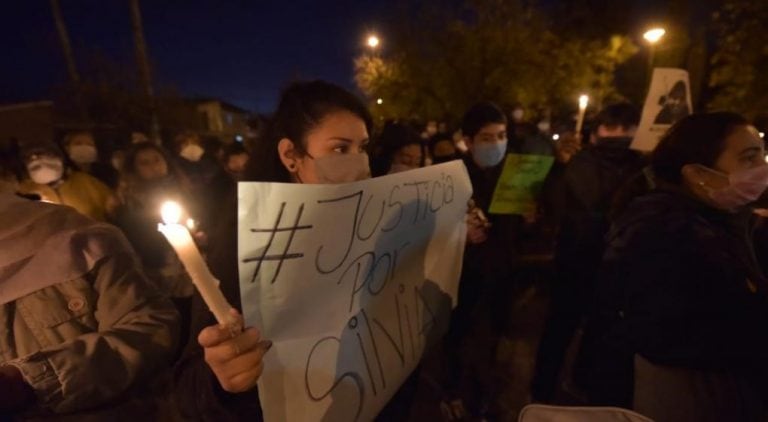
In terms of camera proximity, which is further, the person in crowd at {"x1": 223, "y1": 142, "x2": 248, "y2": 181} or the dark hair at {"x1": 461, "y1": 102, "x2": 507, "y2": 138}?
the person in crowd at {"x1": 223, "y1": 142, "x2": 248, "y2": 181}

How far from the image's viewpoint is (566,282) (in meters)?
3.37

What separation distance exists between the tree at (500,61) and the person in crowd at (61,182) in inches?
624

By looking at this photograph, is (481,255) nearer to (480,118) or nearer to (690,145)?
(480,118)

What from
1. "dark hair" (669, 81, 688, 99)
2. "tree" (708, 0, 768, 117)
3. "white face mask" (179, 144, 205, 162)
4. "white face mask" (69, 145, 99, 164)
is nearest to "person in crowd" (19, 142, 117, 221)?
"white face mask" (69, 145, 99, 164)

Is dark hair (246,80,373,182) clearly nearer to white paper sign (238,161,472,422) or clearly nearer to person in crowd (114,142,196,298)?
white paper sign (238,161,472,422)

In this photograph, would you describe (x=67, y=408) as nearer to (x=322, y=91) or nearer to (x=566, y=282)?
(x=322, y=91)

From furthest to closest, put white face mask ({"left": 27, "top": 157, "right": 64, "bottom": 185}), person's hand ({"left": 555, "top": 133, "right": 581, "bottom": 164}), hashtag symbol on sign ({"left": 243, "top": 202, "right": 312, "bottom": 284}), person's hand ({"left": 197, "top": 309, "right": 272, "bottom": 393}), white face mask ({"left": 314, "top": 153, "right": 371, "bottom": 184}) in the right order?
white face mask ({"left": 27, "top": 157, "right": 64, "bottom": 185}), person's hand ({"left": 555, "top": 133, "right": 581, "bottom": 164}), white face mask ({"left": 314, "top": 153, "right": 371, "bottom": 184}), hashtag symbol on sign ({"left": 243, "top": 202, "right": 312, "bottom": 284}), person's hand ({"left": 197, "top": 309, "right": 272, "bottom": 393})

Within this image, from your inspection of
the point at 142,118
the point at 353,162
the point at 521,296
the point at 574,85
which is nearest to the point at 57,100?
the point at 142,118

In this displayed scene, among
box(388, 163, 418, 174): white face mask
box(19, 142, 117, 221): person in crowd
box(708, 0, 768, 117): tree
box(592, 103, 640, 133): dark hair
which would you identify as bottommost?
box(19, 142, 117, 221): person in crowd

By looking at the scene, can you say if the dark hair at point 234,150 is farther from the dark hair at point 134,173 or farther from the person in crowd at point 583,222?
the person in crowd at point 583,222

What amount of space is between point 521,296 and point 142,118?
71.4 feet

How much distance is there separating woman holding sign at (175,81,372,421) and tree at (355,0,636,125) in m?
17.3

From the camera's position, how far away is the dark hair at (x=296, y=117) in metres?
1.63

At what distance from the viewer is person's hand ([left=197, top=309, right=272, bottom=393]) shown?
961mm
